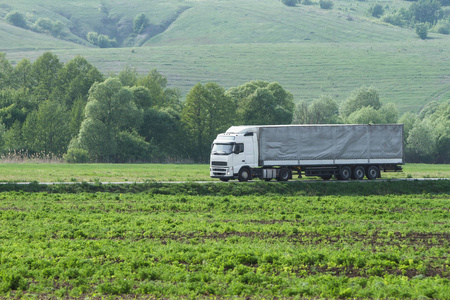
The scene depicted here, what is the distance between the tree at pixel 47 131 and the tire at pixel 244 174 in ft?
182

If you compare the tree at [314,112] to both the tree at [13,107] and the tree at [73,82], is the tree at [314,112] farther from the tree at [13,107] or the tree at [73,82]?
the tree at [13,107]

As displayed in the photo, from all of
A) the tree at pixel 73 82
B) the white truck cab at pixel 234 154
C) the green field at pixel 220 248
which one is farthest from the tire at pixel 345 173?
the tree at pixel 73 82

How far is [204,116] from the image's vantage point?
103000 millimetres

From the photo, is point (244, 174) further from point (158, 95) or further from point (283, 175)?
point (158, 95)

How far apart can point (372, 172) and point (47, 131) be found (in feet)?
201

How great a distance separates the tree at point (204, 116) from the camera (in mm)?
101750

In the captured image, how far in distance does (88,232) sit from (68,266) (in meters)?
6.00

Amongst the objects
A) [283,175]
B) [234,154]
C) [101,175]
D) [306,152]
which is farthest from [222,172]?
[101,175]

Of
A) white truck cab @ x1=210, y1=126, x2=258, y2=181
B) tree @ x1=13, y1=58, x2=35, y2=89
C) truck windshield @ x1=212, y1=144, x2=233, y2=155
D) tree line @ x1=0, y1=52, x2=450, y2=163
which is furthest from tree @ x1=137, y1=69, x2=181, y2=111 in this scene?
truck windshield @ x1=212, y1=144, x2=233, y2=155

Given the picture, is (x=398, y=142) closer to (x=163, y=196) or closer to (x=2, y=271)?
(x=163, y=196)

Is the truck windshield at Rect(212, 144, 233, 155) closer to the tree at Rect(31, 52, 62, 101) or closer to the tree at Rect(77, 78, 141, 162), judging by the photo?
the tree at Rect(77, 78, 141, 162)

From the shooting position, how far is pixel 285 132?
153 feet

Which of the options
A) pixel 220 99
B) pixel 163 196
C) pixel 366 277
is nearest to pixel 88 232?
pixel 366 277

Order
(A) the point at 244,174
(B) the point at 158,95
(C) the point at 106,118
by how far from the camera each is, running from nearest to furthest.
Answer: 1. (A) the point at 244,174
2. (C) the point at 106,118
3. (B) the point at 158,95
